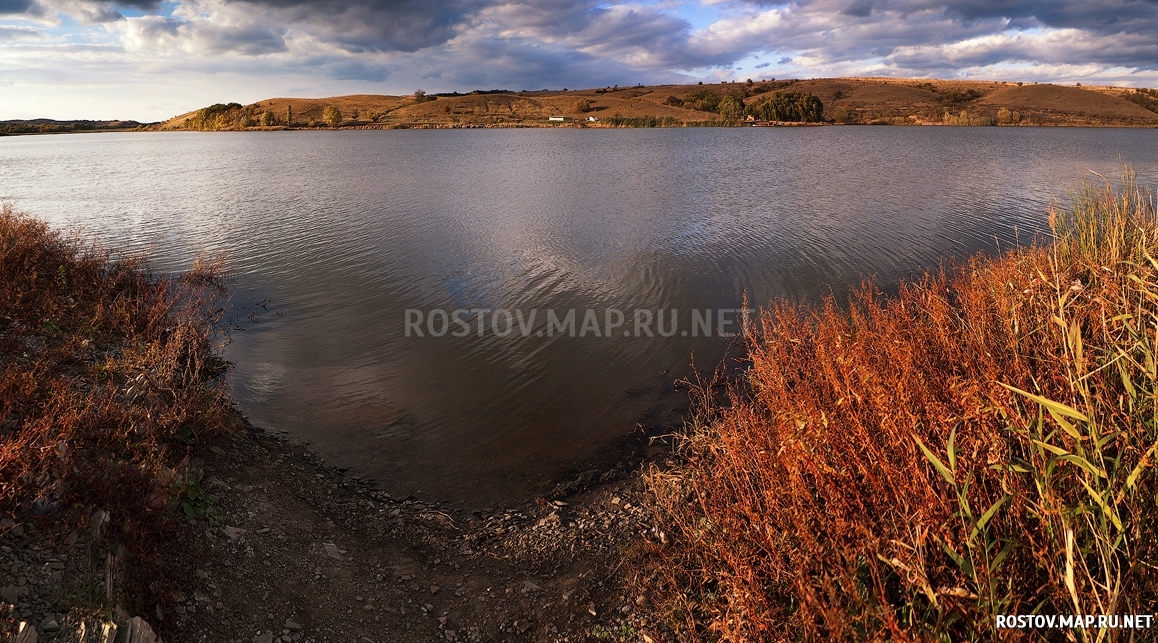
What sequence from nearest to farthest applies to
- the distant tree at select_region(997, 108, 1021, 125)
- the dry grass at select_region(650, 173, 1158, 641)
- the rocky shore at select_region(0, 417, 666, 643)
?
the dry grass at select_region(650, 173, 1158, 641), the rocky shore at select_region(0, 417, 666, 643), the distant tree at select_region(997, 108, 1021, 125)

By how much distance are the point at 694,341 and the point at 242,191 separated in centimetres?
2397

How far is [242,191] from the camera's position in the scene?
25969mm

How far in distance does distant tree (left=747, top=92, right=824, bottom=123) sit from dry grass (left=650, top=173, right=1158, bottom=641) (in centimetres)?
8164

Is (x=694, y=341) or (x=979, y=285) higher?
(x=979, y=285)

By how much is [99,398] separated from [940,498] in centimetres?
756

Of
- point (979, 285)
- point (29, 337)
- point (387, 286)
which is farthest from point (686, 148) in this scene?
point (29, 337)

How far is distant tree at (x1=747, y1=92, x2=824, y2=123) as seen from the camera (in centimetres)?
7800

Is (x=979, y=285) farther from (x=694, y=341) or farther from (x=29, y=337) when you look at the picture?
(x=29, y=337)

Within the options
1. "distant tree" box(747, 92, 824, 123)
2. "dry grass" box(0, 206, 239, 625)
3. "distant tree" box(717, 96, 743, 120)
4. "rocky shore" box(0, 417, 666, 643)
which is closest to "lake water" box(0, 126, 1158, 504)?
"rocky shore" box(0, 417, 666, 643)

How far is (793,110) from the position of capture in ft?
258

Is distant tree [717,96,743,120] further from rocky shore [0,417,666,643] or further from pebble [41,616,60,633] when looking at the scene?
pebble [41,616,60,633]

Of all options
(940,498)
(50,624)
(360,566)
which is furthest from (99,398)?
(940,498)

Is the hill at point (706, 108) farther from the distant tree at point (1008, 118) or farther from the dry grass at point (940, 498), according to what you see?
the dry grass at point (940, 498)

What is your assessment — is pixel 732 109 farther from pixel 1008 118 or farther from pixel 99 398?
pixel 99 398
